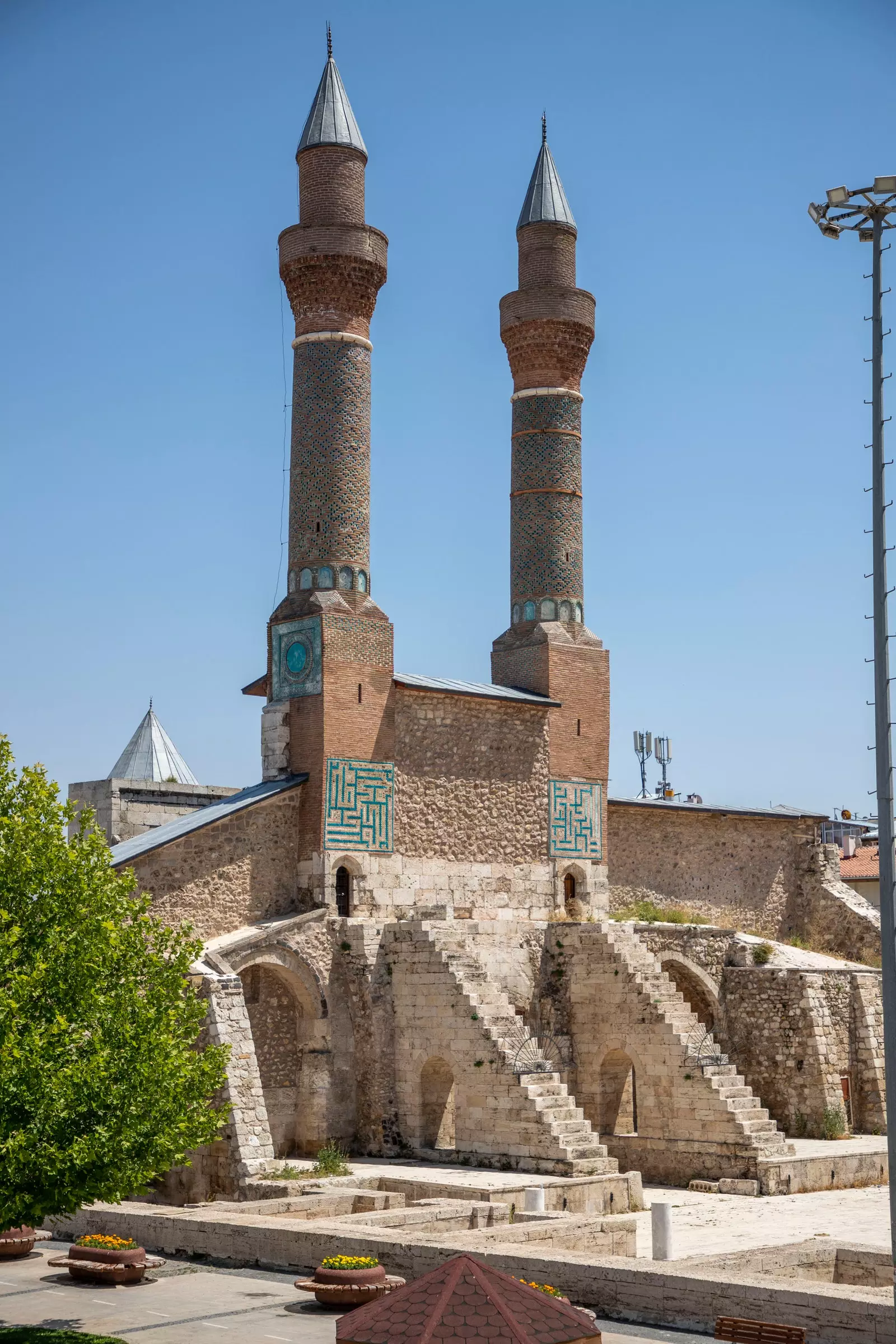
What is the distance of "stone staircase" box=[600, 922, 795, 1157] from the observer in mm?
20906

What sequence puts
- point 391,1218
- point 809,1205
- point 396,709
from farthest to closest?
point 396,709, point 809,1205, point 391,1218

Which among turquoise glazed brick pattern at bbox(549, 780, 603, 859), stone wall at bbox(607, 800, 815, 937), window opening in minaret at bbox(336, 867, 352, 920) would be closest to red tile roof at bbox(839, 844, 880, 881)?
stone wall at bbox(607, 800, 815, 937)

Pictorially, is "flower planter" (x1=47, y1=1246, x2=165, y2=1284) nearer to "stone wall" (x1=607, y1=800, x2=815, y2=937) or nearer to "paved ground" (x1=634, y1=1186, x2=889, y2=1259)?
"paved ground" (x1=634, y1=1186, x2=889, y2=1259)

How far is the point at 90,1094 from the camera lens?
11.9m

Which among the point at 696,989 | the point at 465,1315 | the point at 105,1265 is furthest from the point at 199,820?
the point at 465,1315

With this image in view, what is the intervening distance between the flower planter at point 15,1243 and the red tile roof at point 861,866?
81.8 feet

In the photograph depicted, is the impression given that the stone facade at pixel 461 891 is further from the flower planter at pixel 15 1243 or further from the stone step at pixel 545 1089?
the flower planter at pixel 15 1243

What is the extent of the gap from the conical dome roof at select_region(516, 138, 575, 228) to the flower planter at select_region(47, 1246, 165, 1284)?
1931cm

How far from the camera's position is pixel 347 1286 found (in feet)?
41.8

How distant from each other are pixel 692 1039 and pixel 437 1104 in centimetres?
376

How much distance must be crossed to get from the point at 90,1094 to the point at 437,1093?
10.7 meters

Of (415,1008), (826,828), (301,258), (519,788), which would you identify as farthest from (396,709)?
(826,828)

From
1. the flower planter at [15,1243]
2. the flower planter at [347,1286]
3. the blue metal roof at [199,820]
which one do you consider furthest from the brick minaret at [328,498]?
the flower planter at [347,1286]

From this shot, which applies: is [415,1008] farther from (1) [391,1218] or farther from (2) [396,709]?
(1) [391,1218]
